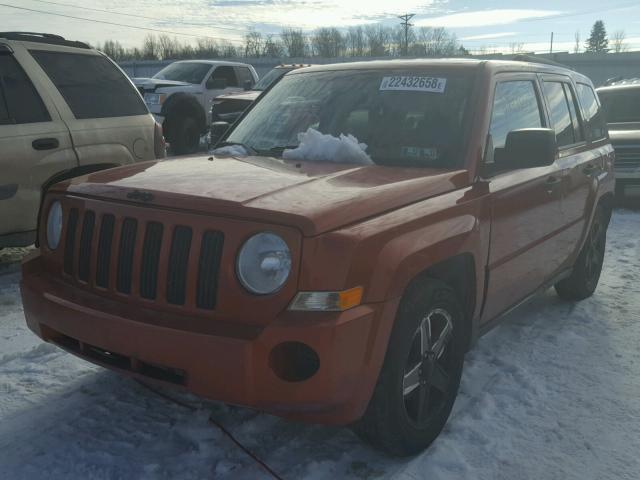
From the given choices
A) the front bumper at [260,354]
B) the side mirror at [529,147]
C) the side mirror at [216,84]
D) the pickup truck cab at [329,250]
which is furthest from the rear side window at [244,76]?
the front bumper at [260,354]

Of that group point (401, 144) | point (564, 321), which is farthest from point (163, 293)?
point (564, 321)

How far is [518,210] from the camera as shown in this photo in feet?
12.1

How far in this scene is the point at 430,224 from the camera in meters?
2.89

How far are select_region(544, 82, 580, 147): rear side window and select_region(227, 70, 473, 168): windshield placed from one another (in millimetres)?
1080

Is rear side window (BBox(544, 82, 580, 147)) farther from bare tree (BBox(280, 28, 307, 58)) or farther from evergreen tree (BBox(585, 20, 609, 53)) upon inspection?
evergreen tree (BBox(585, 20, 609, 53))

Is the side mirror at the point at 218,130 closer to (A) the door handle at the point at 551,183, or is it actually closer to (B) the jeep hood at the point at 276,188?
(B) the jeep hood at the point at 276,188

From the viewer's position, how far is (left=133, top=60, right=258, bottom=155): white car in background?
12930 millimetres

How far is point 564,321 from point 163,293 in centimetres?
333

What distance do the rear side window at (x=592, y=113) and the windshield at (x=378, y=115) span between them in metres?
1.97

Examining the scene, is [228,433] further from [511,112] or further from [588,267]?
[588,267]

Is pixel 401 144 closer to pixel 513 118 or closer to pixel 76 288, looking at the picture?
pixel 513 118

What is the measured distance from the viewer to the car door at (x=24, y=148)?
5.17 metres

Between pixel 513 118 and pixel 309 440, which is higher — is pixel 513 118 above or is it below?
above

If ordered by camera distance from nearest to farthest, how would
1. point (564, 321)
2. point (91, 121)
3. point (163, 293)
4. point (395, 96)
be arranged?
point (163, 293) → point (395, 96) → point (564, 321) → point (91, 121)
